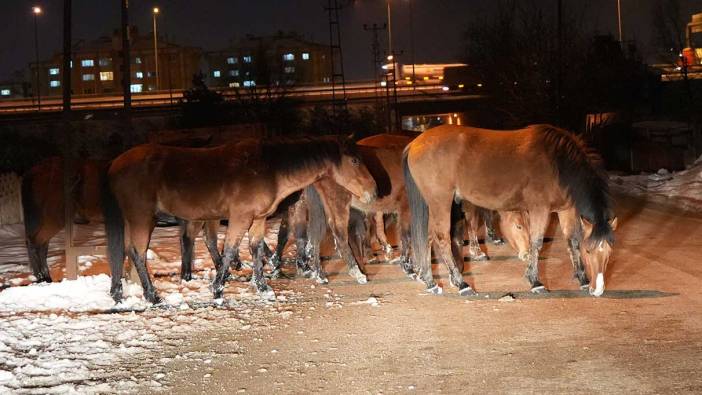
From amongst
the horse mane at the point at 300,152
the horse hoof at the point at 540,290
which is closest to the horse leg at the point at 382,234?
the horse mane at the point at 300,152

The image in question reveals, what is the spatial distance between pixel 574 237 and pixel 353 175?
9.91 feet

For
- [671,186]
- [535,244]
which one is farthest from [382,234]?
[671,186]

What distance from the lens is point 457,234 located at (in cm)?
1131

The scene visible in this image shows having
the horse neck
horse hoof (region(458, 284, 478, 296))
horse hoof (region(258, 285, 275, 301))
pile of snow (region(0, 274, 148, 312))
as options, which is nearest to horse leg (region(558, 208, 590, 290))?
horse hoof (region(458, 284, 478, 296))

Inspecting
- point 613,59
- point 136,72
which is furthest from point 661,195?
point 136,72

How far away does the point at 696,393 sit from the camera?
569cm

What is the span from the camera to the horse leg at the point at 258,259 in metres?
10.2

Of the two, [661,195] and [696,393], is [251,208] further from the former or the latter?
[661,195]

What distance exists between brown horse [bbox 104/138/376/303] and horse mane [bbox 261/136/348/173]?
1 centimetres

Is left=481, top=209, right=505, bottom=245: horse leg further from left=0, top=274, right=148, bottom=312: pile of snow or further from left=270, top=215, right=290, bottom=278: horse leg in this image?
left=0, top=274, right=148, bottom=312: pile of snow

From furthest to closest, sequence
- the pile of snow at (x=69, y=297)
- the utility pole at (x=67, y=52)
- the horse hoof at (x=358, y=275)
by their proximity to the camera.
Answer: the utility pole at (x=67, y=52), the horse hoof at (x=358, y=275), the pile of snow at (x=69, y=297)

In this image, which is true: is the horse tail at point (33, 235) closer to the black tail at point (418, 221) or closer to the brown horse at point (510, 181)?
the black tail at point (418, 221)

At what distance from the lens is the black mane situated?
10305mm

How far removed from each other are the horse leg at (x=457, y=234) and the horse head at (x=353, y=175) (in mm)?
1333
